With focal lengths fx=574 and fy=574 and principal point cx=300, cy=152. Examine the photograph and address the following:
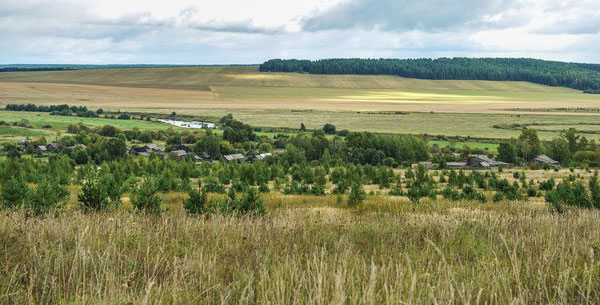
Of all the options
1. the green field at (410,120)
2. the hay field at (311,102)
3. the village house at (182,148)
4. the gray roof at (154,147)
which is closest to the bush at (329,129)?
the green field at (410,120)

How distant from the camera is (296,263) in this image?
7488 mm

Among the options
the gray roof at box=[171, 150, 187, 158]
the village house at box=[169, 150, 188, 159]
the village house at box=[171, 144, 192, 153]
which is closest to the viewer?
the village house at box=[169, 150, 188, 159]

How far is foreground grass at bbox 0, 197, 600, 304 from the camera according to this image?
19.9 feet

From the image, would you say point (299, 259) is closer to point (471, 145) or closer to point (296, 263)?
point (296, 263)

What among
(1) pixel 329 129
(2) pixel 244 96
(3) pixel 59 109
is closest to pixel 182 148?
(1) pixel 329 129

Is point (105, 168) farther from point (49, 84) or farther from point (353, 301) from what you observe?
point (49, 84)

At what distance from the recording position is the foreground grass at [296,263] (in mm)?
6070

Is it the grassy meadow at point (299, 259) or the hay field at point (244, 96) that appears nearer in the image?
the grassy meadow at point (299, 259)

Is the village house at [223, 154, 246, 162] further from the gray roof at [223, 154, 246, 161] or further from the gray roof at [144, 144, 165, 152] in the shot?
the gray roof at [144, 144, 165, 152]

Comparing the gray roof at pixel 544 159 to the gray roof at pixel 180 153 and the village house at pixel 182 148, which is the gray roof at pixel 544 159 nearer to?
the gray roof at pixel 180 153

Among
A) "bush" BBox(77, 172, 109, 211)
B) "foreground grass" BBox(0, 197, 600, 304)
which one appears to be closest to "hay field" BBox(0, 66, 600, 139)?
"bush" BBox(77, 172, 109, 211)

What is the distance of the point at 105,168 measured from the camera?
49156mm

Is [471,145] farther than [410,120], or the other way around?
[410,120]

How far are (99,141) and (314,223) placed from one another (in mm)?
78324
